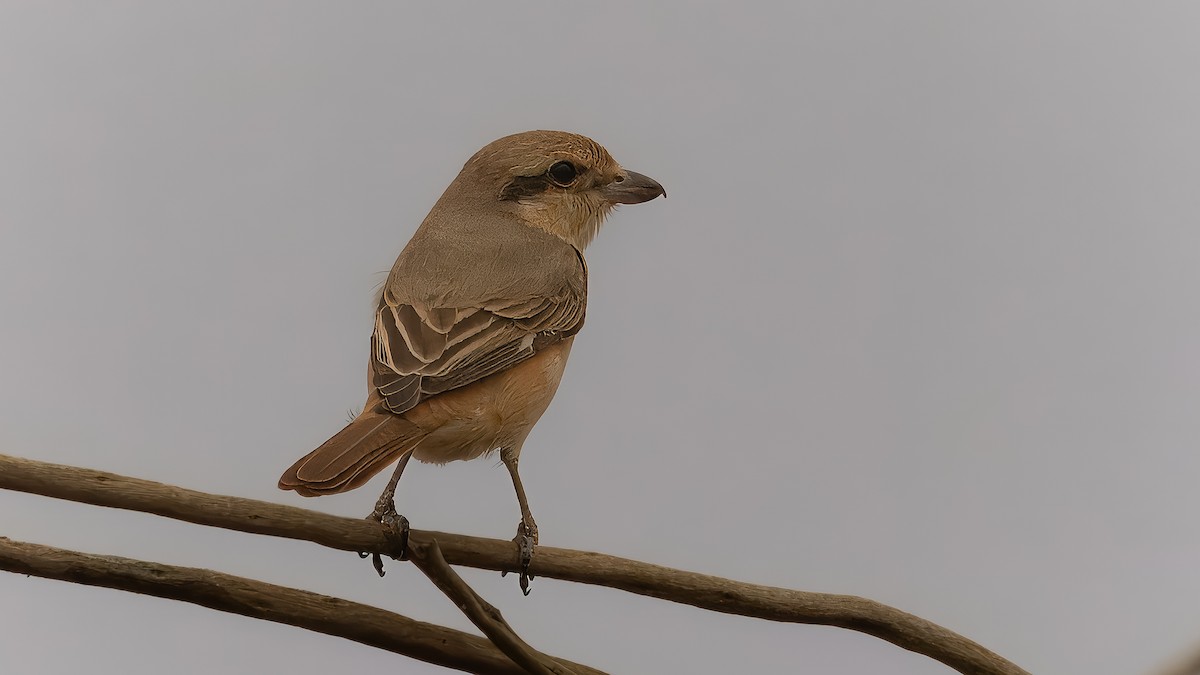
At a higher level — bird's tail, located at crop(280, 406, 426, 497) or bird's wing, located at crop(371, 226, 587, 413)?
bird's wing, located at crop(371, 226, 587, 413)

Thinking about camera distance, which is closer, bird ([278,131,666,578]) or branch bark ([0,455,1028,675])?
branch bark ([0,455,1028,675])

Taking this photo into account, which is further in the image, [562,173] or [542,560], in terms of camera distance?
[562,173]

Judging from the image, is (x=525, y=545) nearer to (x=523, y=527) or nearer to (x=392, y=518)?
(x=523, y=527)

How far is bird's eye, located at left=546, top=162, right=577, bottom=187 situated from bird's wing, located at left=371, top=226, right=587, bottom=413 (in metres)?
0.20

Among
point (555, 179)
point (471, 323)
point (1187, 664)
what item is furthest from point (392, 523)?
point (1187, 664)

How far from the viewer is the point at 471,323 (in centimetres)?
264

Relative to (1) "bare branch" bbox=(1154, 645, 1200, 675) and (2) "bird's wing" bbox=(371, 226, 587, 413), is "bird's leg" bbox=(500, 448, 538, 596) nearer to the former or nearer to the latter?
(2) "bird's wing" bbox=(371, 226, 587, 413)

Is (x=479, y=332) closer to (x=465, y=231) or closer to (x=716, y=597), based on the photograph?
(x=465, y=231)

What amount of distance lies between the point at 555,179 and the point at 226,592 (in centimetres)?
147

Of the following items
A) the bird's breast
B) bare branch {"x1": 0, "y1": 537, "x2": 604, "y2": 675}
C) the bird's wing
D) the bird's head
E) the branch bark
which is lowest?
bare branch {"x1": 0, "y1": 537, "x2": 604, "y2": 675}

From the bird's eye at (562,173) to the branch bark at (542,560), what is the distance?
44.6 inches

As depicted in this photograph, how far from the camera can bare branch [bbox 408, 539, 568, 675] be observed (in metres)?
2.12

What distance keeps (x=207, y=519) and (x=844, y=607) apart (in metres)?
1.34

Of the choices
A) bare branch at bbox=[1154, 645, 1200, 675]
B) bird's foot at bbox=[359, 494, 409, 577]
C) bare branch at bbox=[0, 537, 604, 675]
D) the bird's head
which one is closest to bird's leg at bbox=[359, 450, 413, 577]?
bird's foot at bbox=[359, 494, 409, 577]
